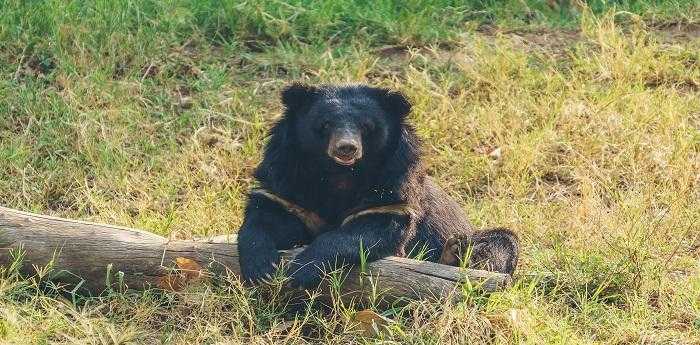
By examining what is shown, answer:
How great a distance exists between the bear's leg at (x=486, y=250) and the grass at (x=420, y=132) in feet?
0.50

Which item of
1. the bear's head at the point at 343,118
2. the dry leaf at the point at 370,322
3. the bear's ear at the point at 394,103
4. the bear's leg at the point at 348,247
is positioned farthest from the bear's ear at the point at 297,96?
the dry leaf at the point at 370,322

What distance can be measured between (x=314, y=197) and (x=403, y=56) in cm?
307

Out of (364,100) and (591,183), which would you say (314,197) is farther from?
(591,183)

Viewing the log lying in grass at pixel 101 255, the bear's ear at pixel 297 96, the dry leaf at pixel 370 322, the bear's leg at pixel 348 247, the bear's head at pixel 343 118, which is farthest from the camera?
the bear's ear at pixel 297 96

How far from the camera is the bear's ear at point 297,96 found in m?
5.22

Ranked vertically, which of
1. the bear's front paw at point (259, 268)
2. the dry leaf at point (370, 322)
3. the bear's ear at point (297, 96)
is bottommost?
the dry leaf at point (370, 322)

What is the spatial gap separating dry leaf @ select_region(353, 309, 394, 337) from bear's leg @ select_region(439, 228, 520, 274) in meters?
0.57

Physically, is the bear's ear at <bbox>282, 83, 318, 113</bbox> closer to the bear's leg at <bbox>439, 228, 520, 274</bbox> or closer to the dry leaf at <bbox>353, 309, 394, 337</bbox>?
the bear's leg at <bbox>439, 228, 520, 274</bbox>

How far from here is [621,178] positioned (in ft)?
22.2

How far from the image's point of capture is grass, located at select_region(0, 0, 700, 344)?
15.7 feet

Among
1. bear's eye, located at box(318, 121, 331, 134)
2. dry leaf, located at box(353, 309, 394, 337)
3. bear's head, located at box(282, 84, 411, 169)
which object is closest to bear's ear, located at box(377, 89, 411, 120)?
bear's head, located at box(282, 84, 411, 169)

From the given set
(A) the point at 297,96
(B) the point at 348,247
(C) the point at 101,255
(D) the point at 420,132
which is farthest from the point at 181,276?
(D) the point at 420,132

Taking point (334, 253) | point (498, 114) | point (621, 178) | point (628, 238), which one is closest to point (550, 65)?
point (498, 114)

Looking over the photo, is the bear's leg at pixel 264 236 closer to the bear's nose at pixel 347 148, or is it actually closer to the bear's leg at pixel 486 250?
the bear's nose at pixel 347 148
